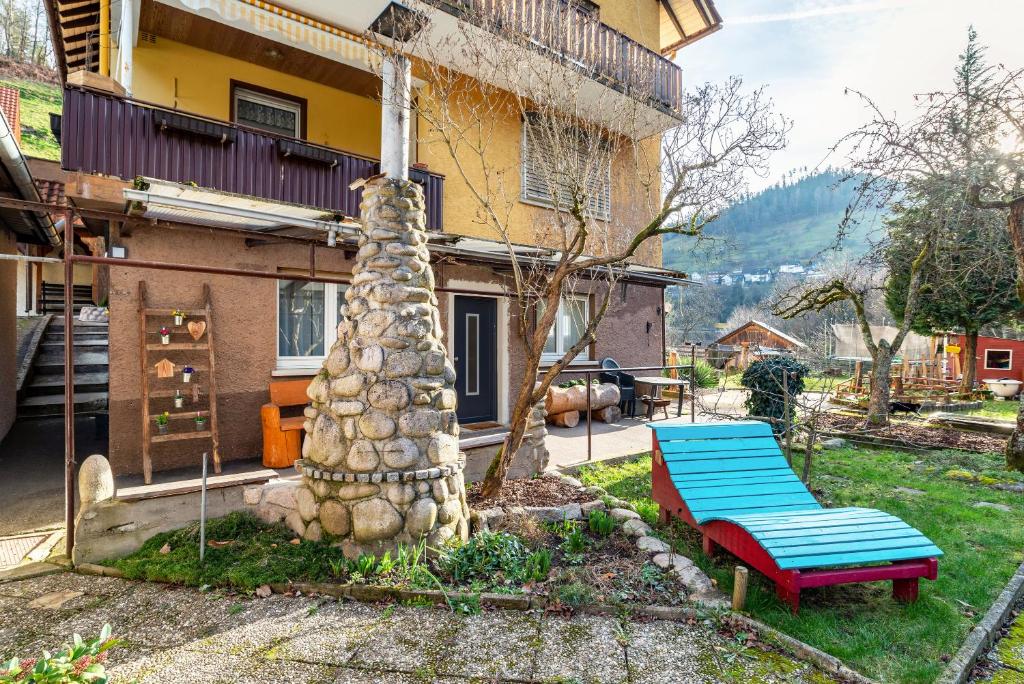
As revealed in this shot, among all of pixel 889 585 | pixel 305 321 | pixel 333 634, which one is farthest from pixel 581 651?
pixel 305 321

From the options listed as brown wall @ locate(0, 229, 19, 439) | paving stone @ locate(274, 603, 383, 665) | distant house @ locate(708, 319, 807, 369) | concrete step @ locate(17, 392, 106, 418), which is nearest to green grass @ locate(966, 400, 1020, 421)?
distant house @ locate(708, 319, 807, 369)

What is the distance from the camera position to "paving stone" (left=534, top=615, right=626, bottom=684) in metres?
3.10

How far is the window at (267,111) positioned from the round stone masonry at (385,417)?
5.07 meters

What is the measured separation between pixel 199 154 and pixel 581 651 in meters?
7.10

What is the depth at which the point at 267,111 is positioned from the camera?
28.9 feet

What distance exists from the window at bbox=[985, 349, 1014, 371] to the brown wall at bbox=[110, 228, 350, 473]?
81.1 ft

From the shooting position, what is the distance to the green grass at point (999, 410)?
13.0 meters

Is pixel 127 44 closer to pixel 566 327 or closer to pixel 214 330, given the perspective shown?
pixel 214 330

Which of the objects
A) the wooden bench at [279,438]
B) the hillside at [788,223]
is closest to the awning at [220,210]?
the wooden bench at [279,438]

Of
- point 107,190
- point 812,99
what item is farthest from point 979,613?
point 107,190

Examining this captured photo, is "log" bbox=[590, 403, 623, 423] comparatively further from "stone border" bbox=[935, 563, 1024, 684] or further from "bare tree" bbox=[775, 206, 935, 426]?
"stone border" bbox=[935, 563, 1024, 684]

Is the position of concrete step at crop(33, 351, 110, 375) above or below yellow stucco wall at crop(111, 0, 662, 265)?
below

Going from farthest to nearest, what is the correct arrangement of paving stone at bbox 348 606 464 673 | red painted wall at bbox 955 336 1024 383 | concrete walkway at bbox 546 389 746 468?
red painted wall at bbox 955 336 1024 383 < concrete walkway at bbox 546 389 746 468 < paving stone at bbox 348 606 464 673

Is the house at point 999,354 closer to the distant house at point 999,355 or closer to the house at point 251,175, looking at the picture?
the distant house at point 999,355
